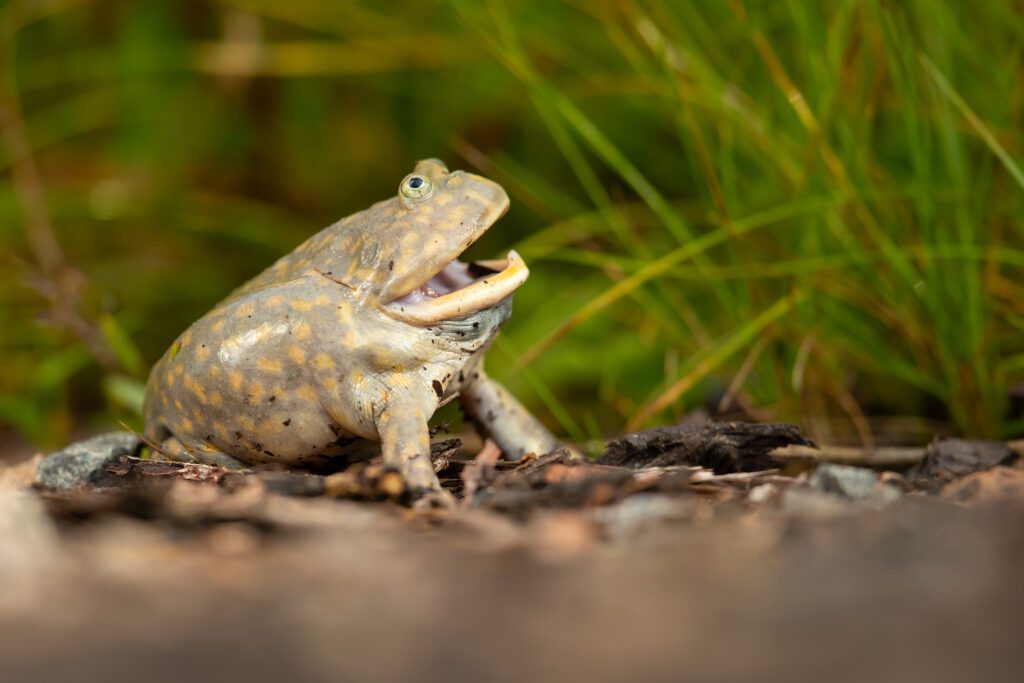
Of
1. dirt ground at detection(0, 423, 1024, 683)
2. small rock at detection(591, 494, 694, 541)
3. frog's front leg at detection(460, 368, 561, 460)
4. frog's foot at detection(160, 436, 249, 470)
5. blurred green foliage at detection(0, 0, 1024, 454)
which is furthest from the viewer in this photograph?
blurred green foliage at detection(0, 0, 1024, 454)

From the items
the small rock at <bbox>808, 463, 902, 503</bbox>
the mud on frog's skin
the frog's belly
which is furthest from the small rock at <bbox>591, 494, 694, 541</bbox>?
the frog's belly

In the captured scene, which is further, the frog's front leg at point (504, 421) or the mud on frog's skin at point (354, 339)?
the frog's front leg at point (504, 421)

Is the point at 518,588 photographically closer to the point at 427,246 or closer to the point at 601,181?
the point at 427,246

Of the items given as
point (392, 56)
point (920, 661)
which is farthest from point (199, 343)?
point (392, 56)

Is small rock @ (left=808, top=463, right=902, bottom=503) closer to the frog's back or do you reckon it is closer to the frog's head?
the frog's head

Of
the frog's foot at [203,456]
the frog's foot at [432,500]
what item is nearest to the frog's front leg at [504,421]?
the frog's foot at [203,456]

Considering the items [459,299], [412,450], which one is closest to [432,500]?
[412,450]

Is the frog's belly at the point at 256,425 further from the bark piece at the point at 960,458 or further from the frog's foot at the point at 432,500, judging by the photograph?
the bark piece at the point at 960,458
